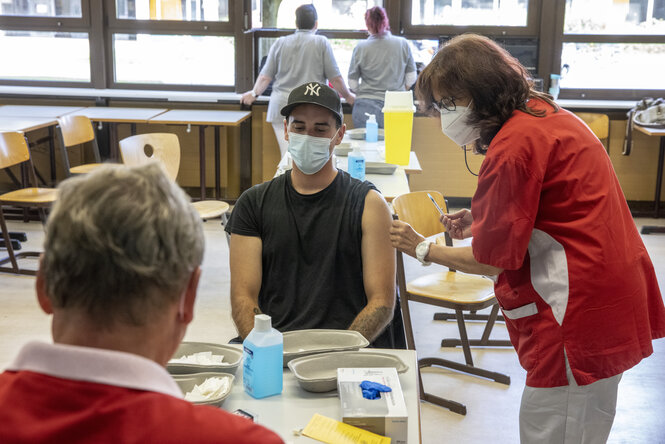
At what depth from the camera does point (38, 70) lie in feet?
20.5

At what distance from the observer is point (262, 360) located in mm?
1377

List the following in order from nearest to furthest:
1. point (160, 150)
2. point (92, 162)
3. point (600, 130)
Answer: point (160, 150) → point (600, 130) → point (92, 162)

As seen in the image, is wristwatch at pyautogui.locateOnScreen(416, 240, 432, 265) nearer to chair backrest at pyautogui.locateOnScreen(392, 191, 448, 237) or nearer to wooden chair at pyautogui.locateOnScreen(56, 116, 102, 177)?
chair backrest at pyautogui.locateOnScreen(392, 191, 448, 237)

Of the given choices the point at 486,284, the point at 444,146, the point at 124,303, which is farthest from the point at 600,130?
the point at 124,303

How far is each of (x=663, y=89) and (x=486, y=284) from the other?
3.87m

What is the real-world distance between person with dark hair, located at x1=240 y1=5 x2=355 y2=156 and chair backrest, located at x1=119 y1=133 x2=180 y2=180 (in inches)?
38.9

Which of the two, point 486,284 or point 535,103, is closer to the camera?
point 535,103

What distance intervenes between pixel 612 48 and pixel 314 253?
4.86 m

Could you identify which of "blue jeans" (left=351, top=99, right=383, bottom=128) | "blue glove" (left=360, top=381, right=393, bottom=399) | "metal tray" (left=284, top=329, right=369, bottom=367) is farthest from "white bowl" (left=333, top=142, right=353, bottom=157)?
"blue glove" (left=360, top=381, right=393, bottom=399)

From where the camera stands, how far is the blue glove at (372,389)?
133cm

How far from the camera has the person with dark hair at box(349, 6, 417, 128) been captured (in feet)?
17.2

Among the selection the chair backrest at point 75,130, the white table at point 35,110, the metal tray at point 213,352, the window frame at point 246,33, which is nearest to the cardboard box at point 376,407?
the metal tray at point 213,352

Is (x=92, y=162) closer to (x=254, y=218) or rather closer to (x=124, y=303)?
(x=254, y=218)

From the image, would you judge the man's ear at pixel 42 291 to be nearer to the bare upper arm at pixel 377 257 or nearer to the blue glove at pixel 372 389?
the blue glove at pixel 372 389
